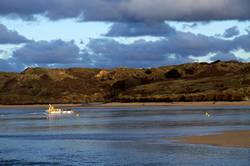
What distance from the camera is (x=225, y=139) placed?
1654 inches

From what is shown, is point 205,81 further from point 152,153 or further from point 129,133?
point 152,153

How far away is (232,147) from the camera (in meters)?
36.9

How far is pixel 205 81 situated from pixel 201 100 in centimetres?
4121

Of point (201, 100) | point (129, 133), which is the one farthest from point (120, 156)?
point (201, 100)

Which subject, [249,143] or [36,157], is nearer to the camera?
[36,157]

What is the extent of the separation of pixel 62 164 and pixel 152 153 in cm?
628

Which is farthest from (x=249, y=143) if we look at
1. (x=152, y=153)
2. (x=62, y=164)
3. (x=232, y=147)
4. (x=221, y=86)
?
(x=221, y=86)

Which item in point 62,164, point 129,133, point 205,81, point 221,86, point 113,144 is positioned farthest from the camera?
point 205,81

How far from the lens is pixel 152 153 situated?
35.3 m

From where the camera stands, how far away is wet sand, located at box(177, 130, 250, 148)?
3891 cm

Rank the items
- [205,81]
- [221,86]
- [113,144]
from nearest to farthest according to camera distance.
Result: [113,144] < [221,86] < [205,81]

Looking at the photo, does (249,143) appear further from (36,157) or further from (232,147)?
(36,157)

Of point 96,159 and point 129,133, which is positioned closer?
point 96,159

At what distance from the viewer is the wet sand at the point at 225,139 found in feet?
128
